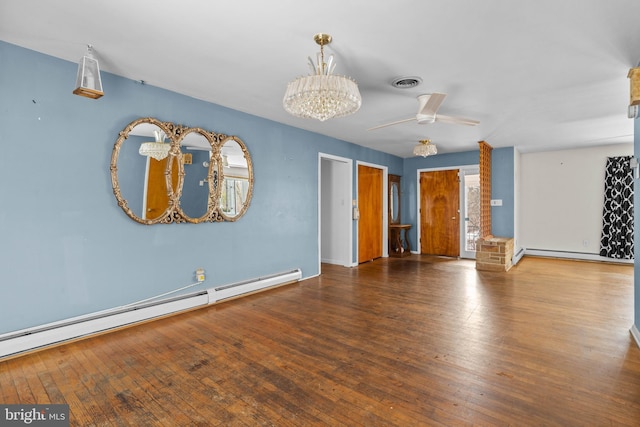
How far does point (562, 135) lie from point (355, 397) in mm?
5877

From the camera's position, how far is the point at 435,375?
2268mm

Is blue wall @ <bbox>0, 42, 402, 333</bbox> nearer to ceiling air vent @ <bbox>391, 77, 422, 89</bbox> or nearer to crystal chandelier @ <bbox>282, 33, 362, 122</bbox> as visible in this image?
crystal chandelier @ <bbox>282, 33, 362, 122</bbox>

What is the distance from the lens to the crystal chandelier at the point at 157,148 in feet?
11.0

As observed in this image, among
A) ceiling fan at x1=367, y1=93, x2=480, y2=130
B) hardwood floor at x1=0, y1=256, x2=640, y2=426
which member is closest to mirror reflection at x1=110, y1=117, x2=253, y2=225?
hardwood floor at x1=0, y1=256, x2=640, y2=426

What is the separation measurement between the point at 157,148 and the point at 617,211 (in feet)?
26.9

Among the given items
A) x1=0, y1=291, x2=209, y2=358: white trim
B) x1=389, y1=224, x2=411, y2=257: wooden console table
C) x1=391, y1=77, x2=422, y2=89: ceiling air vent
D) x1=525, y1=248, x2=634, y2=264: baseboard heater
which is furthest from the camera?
x1=389, y1=224, x2=411, y2=257: wooden console table

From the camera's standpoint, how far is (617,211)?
6.38 metres

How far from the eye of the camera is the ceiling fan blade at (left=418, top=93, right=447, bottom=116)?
10.7ft

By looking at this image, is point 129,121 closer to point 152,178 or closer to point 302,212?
point 152,178

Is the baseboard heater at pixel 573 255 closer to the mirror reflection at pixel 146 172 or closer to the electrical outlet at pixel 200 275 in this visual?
the electrical outlet at pixel 200 275

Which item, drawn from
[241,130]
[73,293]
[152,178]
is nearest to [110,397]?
[73,293]

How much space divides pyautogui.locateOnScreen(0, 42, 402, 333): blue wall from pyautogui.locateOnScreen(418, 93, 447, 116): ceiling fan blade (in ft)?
7.54

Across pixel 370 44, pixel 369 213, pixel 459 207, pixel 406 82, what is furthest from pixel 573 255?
pixel 370 44

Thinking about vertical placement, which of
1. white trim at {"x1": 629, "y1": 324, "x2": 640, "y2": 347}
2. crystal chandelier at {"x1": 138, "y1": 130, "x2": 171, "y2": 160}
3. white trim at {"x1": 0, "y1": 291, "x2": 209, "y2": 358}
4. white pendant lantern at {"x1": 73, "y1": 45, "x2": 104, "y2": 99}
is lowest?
white trim at {"x1": 629, "y1": 324, "x2": 640, "y2": 347}
